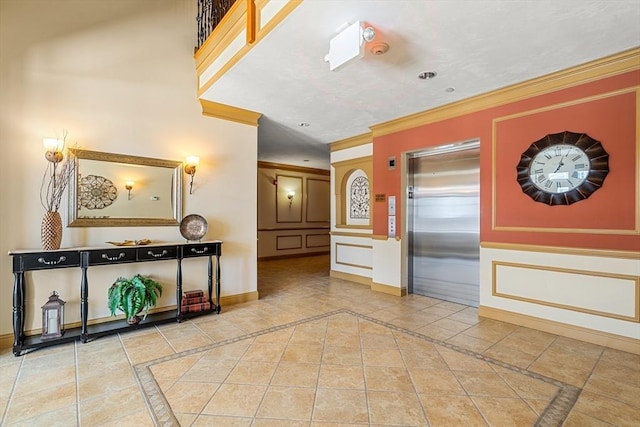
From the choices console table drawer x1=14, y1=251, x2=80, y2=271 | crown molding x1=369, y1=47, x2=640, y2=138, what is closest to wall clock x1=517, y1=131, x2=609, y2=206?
crown molding x1=369, y1=47, x2=640, y2=138

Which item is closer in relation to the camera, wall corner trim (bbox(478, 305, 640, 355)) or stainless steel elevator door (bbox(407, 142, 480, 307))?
wall corner trim (bbox(478, 305, 640, 355))

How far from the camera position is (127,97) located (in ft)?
11.9

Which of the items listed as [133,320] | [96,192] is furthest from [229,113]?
Result: [133,320]

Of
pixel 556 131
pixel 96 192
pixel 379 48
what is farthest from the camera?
pixel 96 192

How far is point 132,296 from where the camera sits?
332 centimetres

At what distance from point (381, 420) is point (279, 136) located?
5.04 metres

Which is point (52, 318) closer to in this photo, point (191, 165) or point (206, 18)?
point (191, 165)

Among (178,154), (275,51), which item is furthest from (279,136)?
(275,51)

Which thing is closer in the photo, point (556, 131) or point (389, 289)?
point (556, 131)

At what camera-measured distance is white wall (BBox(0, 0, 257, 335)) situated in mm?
3029

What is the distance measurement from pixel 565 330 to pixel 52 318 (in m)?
5.32

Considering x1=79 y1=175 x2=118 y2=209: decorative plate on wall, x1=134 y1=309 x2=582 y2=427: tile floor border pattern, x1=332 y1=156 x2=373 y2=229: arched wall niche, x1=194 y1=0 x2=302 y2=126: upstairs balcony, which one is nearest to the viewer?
x1=134 y1=309 x2=582 y2=427: tile floor border pattern

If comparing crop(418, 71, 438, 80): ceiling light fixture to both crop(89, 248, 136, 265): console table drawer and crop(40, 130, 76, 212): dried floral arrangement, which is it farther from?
crop(40, 130, 76, 212): dried floral arrangement

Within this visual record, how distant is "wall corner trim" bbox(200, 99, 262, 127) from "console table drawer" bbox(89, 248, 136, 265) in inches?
81.5
